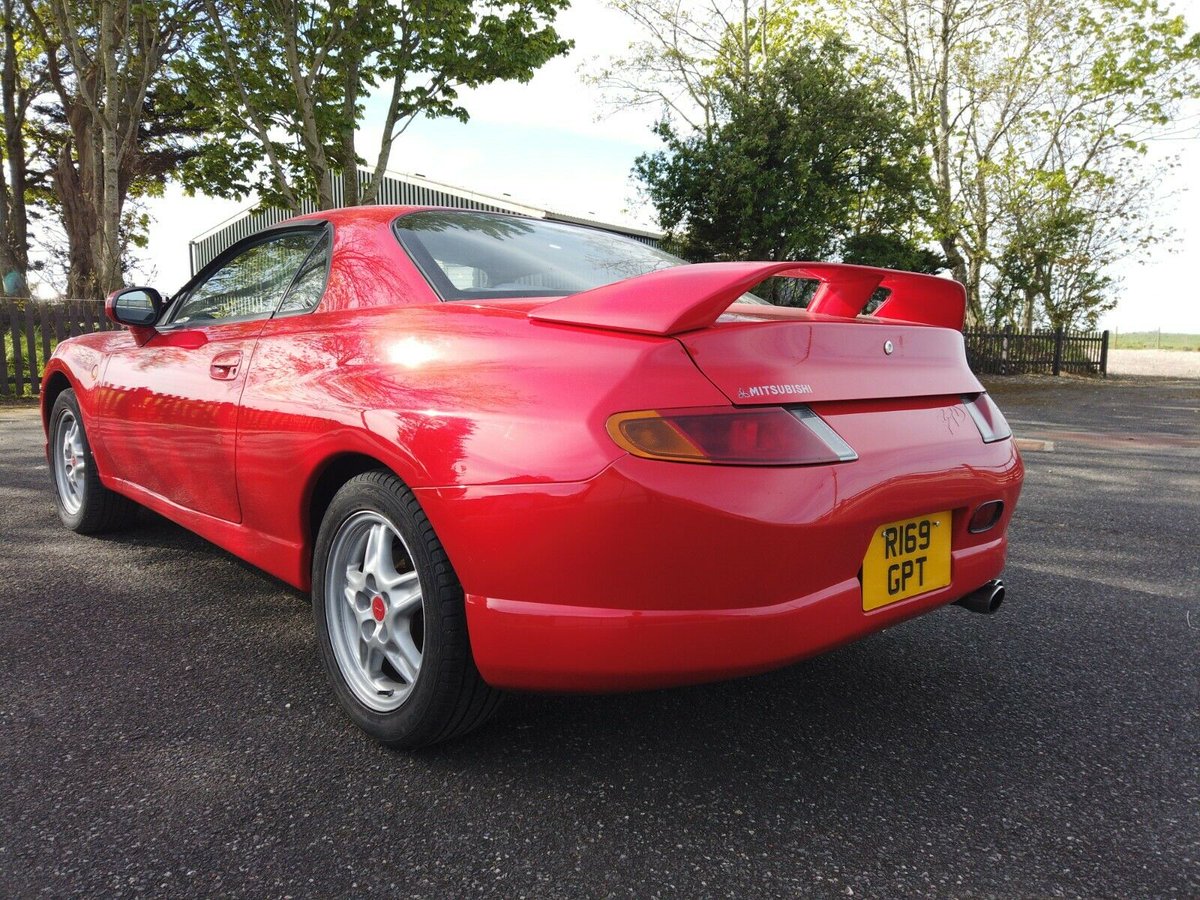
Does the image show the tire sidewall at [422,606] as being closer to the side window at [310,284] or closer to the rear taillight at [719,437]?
the rear taillight at [719,437]

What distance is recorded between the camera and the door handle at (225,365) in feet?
8.77

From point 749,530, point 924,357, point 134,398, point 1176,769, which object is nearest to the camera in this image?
point 749,530

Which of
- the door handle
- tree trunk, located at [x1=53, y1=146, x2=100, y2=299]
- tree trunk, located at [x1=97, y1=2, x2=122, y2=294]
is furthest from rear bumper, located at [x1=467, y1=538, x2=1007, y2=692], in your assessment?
tree trunk, located at [x1=53, y1=146, x2=100, y2=299]

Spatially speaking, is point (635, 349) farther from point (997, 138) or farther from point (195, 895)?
point (997, 138)

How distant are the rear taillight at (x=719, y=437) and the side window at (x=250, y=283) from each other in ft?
5.14

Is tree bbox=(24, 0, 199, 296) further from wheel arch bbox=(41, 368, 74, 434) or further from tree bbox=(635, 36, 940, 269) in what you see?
wheel arch bbox=(41, 368, 74, 434)

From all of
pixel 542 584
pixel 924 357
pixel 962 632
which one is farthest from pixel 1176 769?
pixel 542 584

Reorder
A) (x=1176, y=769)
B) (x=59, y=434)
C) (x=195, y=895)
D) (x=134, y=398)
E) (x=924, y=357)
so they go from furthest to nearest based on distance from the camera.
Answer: (x=59, y=434) < (x=134, y=398) < (x=924, y=357) < (x=1176, y=769) < (x=195, y=895)

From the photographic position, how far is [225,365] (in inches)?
107

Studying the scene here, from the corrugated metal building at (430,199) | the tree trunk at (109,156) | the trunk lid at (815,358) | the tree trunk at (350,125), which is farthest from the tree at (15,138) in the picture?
the trunk lid at (815,358)

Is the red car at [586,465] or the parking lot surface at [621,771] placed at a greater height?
the red car at [586,465]

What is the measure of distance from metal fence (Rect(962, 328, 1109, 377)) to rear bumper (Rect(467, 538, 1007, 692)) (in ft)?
69.0

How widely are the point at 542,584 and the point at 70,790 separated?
3.75 ft

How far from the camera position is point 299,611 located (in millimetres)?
3057
